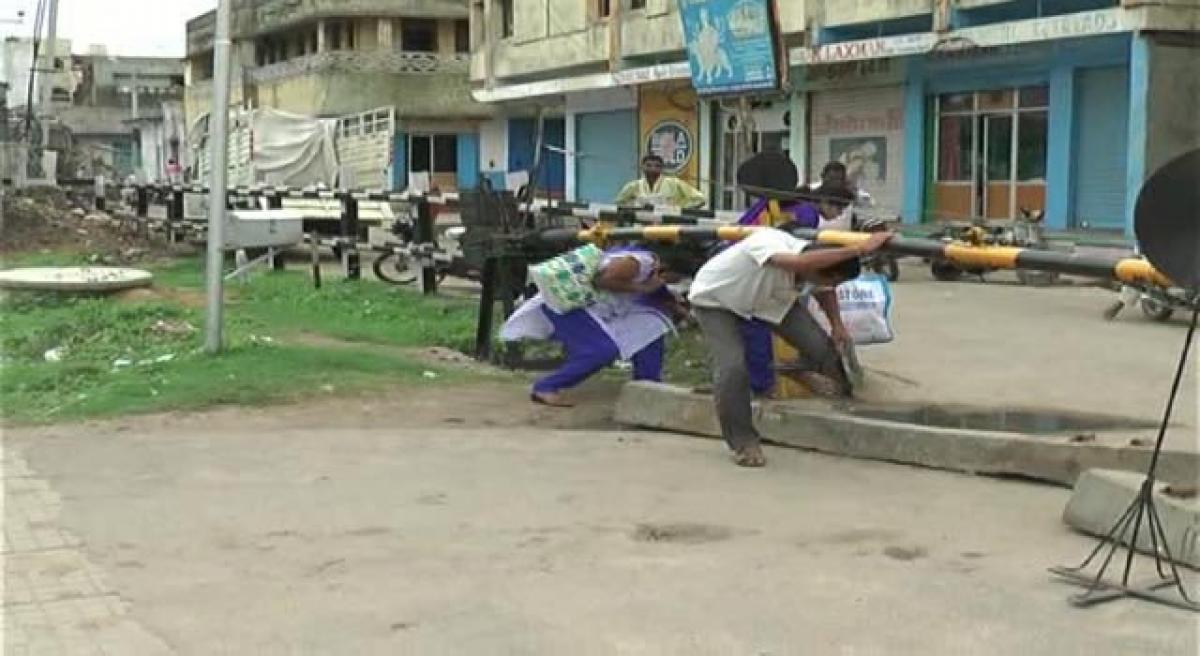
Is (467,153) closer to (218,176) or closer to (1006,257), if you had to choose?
(218,176)

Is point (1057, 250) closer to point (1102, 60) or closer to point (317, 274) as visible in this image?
point (317, 274)

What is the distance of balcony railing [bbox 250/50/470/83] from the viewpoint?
156 ft

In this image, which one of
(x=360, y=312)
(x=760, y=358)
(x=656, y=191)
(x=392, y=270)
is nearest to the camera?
(x=760, y=358)

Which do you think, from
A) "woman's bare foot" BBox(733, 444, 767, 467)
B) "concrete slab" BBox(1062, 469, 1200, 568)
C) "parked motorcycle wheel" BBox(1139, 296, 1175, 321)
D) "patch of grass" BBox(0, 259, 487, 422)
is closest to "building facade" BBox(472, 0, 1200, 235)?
"parked motorcycle wheel" BBox(1139, 296, 1175, 321)

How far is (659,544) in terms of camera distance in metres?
5.77

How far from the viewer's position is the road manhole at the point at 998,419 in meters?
7.84

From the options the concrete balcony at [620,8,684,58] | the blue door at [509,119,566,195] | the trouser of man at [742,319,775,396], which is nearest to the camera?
the trouser of man at [742,319,775,396]

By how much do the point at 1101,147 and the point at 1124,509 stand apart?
18435 millimetres

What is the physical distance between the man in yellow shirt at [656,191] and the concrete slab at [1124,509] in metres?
7.78

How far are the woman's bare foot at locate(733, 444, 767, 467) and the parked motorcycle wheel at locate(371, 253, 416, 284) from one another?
997 cm

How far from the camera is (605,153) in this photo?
3725cm

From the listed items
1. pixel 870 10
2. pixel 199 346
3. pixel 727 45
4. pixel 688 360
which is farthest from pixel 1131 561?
pixel 870 10

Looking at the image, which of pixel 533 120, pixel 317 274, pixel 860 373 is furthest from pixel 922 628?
pixel 533 120

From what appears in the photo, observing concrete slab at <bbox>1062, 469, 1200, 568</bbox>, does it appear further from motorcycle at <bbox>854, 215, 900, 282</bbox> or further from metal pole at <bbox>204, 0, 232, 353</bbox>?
metal pole at <bbox>204, 0, 232, 353</bbox>
